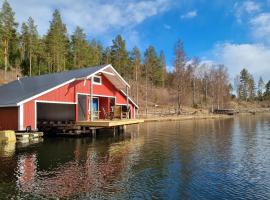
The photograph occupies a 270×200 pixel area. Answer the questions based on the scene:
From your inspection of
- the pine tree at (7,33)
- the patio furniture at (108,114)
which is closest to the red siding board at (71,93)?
the patio furniture at (108,114)

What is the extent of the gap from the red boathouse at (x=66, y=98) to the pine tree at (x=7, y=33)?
29644mm

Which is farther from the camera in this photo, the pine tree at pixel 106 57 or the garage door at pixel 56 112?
the pine tree at pixel 106 57

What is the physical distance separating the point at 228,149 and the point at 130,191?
33.3 feet

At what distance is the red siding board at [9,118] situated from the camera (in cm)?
2081

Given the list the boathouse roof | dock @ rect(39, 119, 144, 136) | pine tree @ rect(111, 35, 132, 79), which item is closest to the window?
the boathouse roof

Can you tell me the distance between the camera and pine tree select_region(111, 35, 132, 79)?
2825 inches

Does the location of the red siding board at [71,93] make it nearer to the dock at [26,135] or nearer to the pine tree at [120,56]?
the dock at [26,135]

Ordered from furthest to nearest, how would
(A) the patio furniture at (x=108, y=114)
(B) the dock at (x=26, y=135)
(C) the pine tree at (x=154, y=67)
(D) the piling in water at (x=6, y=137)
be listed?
(C) the pine tree at (x=154, y=67) → (A) the patio furniture at (x=108, y=114) → (B) the dock at (x=26, y=135) → (D) the piling in water at (x=6, y=137)

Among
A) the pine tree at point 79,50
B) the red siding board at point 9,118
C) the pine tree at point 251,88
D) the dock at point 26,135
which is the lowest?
the dock at point 26,135

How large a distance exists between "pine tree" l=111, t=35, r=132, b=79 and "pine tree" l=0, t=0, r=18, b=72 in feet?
77.3

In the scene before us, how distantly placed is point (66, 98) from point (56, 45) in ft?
125

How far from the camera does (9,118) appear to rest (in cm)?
2117

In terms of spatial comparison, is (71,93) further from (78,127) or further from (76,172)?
(76,172)

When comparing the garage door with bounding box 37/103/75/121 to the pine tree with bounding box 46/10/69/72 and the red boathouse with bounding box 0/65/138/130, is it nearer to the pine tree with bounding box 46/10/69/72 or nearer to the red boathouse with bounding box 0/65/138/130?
the red boathouse with bounding box 0/65/138/130
